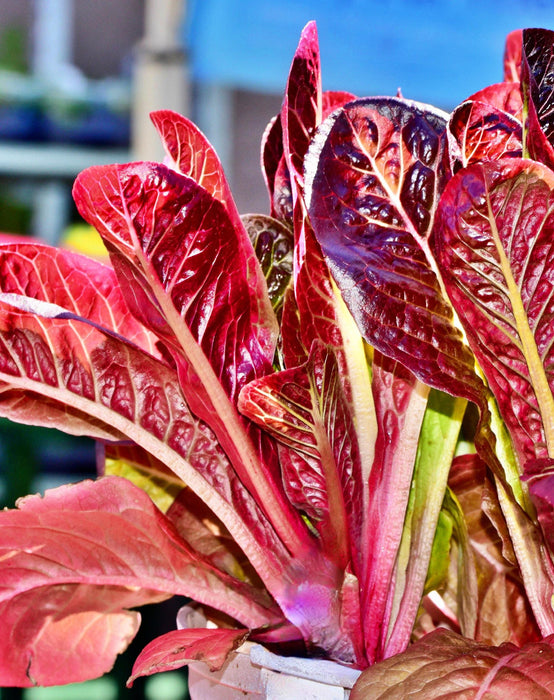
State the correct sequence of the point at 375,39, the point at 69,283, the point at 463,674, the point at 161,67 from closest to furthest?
the point at 463,674, the point at 69,283, the point at 375,39, the point at 161,67

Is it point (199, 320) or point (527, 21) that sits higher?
point (527, 21)

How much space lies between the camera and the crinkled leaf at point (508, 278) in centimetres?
26

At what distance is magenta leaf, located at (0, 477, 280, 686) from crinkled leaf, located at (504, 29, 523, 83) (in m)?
0.28

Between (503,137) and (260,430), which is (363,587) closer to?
(260,430)

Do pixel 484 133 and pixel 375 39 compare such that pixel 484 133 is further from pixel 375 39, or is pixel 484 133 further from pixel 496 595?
pixel 375 39

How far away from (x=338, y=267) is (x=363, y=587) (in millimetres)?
127

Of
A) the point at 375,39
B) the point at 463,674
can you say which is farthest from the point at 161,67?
the point at 463,674

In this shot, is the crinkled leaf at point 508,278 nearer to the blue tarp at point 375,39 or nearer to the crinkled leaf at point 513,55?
the crinkled leaf at point 513,55

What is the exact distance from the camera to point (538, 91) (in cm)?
31

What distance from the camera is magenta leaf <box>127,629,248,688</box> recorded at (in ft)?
0.93

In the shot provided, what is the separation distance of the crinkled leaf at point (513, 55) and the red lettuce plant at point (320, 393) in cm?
7

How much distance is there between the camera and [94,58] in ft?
10.1

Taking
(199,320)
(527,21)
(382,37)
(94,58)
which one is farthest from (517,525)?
(94,58)

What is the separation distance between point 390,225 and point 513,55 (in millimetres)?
193
